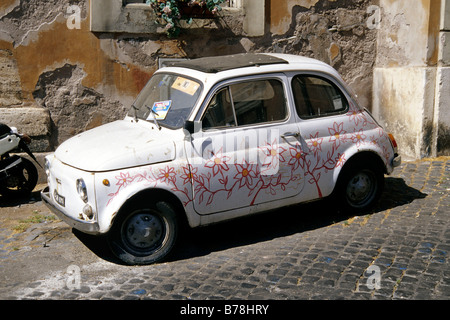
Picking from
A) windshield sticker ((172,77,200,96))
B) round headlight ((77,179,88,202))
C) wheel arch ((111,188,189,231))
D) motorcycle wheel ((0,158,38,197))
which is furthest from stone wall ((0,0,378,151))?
wheel arch ((111,188,189,231))

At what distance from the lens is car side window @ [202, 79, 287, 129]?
17.8 ft

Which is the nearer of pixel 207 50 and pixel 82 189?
pixel 82 189

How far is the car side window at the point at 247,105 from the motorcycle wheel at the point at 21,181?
9.48 feet

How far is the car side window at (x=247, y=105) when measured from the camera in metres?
5.44

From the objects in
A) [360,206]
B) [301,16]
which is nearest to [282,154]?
[360,206]

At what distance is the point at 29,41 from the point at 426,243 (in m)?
5.62

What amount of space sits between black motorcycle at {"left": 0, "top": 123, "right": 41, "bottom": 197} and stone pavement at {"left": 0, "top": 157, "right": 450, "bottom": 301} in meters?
0.65

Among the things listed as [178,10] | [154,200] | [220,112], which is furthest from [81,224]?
[178,10]

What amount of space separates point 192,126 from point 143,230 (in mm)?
1038

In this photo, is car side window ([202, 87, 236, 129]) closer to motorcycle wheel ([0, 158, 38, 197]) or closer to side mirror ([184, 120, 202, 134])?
side mirror ([184, 120, 202, 134])

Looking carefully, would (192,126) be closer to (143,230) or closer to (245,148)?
(245,148)

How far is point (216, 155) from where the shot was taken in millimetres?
5316

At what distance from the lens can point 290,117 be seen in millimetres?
5766

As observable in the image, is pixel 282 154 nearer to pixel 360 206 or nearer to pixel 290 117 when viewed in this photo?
pixel 290 117
